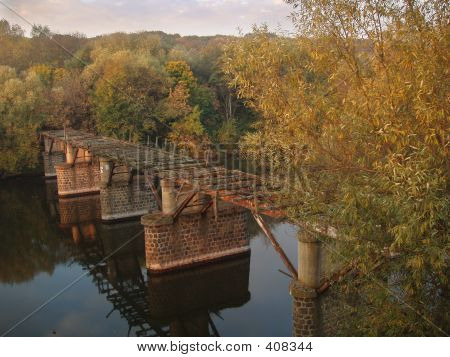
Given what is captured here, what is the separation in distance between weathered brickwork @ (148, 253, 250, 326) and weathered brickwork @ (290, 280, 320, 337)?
6058mm

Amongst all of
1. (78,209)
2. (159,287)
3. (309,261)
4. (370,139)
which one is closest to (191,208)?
(159,287)

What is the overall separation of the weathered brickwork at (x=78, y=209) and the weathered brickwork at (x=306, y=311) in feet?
68.3

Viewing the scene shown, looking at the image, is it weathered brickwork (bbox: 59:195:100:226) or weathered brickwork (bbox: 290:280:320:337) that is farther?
weathered brickwork (bbox: 59:195:100:226)

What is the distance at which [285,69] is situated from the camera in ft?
31.2

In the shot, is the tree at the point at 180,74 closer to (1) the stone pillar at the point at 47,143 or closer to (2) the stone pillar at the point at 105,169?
(1) the stone pillar at the point at 47,143

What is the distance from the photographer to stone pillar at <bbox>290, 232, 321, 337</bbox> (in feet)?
39.7

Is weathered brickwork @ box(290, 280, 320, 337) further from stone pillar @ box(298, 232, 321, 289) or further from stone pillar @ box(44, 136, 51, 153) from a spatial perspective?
stone pillar @ box(44, 136, 51, 153)

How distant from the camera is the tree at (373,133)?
682 centimetres

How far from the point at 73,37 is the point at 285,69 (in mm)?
74830

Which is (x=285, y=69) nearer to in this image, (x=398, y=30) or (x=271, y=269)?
(x=398, y=30)

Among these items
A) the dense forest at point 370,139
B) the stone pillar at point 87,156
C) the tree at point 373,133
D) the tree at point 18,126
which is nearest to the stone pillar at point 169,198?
the dense forest at point 370,139

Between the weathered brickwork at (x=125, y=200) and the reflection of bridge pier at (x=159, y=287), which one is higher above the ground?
the weathered brickwork at (x=125, y=200)

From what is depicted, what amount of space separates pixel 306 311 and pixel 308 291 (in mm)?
524
